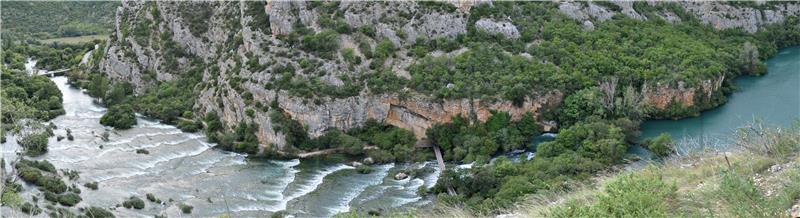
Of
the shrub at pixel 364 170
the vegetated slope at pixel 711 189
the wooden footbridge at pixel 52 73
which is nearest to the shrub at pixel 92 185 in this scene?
the shrub at pixel 364 170

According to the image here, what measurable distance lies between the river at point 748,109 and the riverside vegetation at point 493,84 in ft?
2.81

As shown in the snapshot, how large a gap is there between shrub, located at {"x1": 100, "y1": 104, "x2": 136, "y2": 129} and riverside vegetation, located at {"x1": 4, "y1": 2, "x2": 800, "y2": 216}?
0.34 ft

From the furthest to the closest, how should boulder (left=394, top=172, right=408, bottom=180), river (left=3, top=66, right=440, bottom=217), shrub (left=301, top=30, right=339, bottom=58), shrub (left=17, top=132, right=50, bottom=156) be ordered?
1. shrub (left=301, top=30, right=339, bottom=58)
2. shrub (left=17, top=132, right=50, bottom=156)
3. boulder (left=394, top=172, right=408, bottom=180)
4. river (left=3, top=66, right=440, bottom=217)

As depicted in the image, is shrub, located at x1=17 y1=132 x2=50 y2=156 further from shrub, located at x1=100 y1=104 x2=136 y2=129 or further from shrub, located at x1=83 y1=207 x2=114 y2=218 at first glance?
shrub, located at x1=83 y1=207 x2=114 y2=218

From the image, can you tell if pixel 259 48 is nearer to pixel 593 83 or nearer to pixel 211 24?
pixel 211 24

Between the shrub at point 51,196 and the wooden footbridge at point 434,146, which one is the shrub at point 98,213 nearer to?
the shrub at point 51,196

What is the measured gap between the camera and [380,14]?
53.8 metres

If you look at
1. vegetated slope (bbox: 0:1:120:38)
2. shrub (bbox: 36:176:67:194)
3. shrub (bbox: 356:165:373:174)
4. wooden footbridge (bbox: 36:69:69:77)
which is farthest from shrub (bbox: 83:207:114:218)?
vegetated slope (bbox: 0:1:120:38)

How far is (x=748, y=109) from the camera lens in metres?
49.8

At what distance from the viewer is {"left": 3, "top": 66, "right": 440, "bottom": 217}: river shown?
122 feet

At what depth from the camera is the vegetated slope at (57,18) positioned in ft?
299

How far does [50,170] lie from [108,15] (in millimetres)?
62093

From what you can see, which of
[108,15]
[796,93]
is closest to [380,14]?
[796,93]

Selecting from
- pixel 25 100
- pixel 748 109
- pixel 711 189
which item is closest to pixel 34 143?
pixel 25 100
